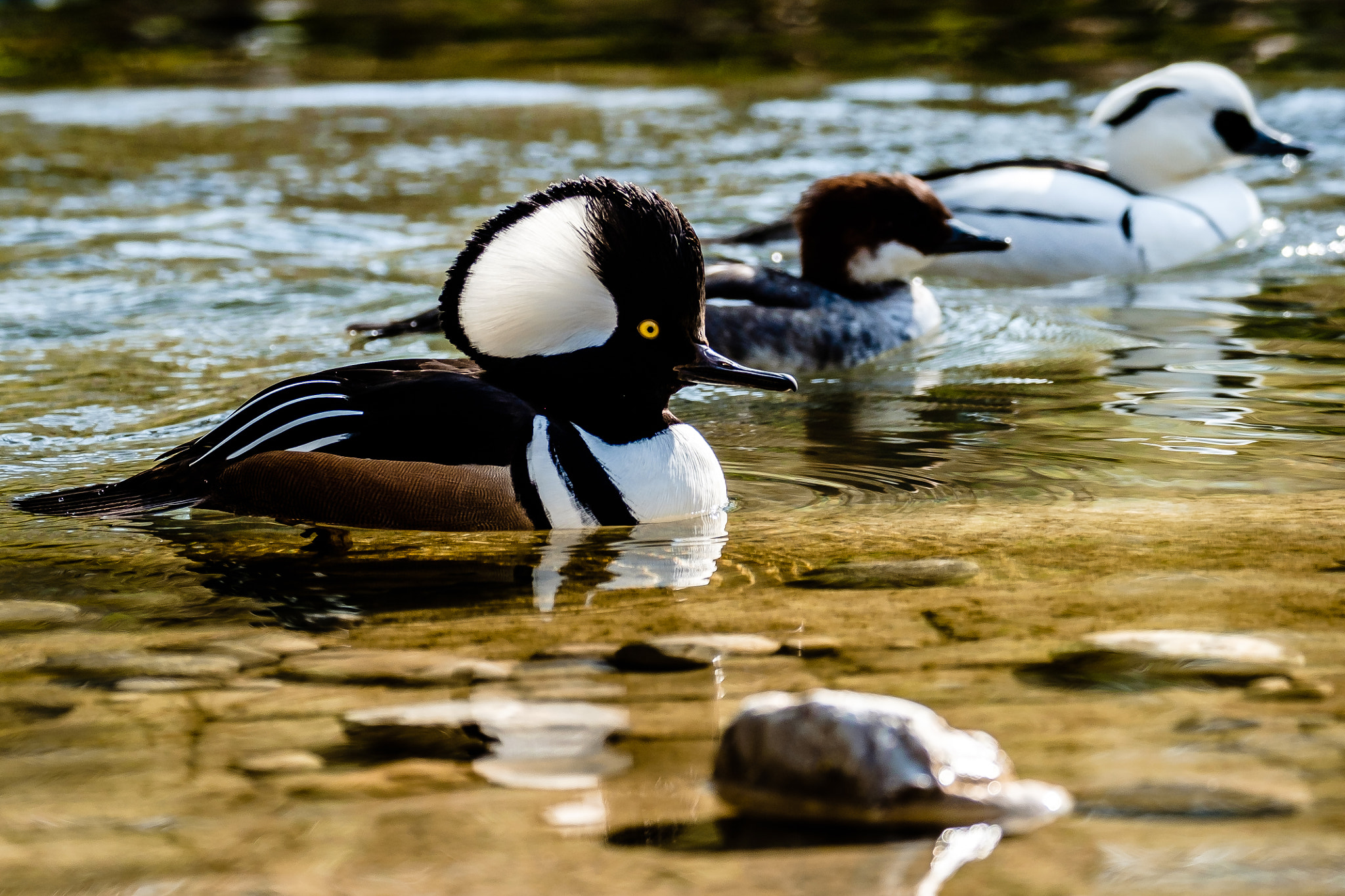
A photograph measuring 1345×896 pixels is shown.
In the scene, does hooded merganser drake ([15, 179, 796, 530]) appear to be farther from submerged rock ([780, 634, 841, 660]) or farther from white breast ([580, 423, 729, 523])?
submerged rock ([780, 634, 841, 660])

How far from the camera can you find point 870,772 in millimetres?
2863

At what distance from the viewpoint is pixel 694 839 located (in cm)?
280

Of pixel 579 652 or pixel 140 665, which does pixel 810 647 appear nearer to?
pixel 579 652

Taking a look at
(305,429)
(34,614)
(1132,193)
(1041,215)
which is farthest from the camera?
(1132,193)

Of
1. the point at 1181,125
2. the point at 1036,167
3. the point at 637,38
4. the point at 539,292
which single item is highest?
the point at 637,38

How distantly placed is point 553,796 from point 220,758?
718mm

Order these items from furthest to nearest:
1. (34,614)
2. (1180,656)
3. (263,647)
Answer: (34,614)
(263,647)
(1180,656)

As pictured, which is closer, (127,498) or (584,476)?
(584,476)

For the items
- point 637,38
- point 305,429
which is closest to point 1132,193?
point 305,429

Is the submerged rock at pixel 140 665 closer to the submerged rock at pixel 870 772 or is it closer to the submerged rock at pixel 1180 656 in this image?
the submerged rock at pixel 870 772

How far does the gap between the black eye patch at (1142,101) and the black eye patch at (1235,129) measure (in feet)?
1.10

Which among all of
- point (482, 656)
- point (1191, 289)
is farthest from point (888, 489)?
point (1191, 289)

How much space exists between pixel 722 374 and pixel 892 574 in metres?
1.05

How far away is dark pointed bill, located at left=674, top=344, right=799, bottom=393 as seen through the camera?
5.09m
